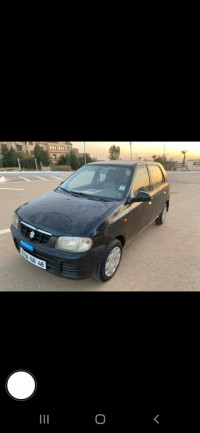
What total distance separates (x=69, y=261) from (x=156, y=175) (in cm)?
278

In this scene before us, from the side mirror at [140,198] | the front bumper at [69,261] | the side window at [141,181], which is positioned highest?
the side window at [141,181]

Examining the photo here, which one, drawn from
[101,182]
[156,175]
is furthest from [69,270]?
[156,175]

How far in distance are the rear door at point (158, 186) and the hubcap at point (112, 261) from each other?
60.1 inches

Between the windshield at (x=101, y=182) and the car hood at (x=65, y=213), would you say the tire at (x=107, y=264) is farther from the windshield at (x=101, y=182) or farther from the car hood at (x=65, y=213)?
the windshield at (x=101, y=182)

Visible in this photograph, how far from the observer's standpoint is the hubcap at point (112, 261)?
7.77 ft

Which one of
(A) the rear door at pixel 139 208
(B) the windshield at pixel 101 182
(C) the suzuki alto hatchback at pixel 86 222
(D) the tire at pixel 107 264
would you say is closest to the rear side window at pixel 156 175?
(A) the rear door at pixel 139 208

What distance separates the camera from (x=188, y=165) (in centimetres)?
3450

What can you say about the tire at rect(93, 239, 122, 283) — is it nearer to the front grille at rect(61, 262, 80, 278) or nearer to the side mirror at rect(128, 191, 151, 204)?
the front grille at rect(61, 262, 80, 278)

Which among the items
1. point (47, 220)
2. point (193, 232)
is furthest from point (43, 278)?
point (193, 232)

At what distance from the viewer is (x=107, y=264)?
236cm

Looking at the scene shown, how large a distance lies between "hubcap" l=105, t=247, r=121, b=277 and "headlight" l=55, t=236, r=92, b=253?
1.63ft

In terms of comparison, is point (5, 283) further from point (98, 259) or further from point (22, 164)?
point (22, 164)

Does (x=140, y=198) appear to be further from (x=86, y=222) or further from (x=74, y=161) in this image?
(x=74, y=161)
